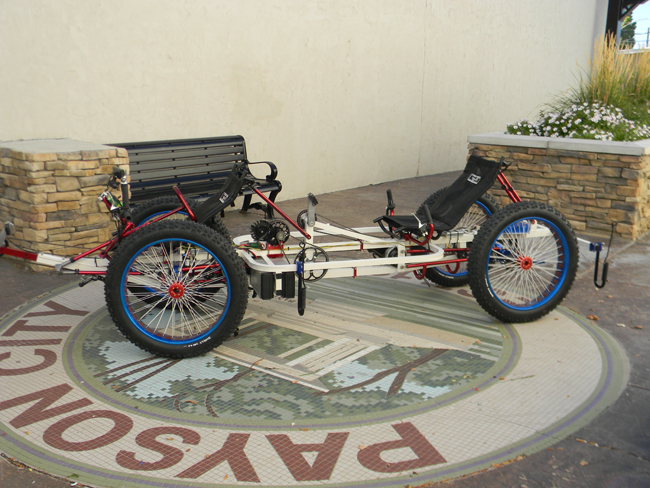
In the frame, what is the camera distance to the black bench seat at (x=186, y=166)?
21.8ft

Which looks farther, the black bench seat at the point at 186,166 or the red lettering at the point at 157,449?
the black bench seat at the point at 186,166

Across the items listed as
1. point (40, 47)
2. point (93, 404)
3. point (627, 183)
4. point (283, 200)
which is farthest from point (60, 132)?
point (627, 183)

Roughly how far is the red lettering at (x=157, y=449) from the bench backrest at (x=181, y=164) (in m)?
3.93

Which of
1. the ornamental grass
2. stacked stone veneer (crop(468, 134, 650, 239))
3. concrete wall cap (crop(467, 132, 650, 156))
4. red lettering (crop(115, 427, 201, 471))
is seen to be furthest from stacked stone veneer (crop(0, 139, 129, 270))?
the ornamental grass

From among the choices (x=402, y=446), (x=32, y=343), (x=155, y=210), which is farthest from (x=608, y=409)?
(x=32, y=343)

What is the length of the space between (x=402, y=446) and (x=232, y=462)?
76 centimetres

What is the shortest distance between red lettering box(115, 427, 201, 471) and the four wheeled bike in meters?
0.75

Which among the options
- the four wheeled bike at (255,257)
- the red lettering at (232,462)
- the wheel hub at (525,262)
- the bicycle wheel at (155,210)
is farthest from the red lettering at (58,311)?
the wheel hub at (525,262)

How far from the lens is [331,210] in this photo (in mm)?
8039

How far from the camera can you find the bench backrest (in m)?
6.65

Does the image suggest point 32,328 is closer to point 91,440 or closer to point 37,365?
point 37,365

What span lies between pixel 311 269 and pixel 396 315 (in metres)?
0.84

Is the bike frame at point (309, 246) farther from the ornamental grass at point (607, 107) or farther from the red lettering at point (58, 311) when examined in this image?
the ornamental grass at point (607, 107)

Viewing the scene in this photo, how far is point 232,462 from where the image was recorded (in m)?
2.80
